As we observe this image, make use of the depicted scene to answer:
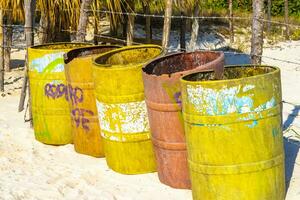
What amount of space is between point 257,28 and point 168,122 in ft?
5.51

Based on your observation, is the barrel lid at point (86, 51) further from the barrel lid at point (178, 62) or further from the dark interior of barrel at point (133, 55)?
the barrel lid at point (178, 62)

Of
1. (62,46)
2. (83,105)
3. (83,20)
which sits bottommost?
(83,105)

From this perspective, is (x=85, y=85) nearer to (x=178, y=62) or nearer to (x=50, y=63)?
(x=50, y=63)

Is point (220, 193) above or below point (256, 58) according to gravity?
below

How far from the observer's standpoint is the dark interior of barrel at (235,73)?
5.33 m

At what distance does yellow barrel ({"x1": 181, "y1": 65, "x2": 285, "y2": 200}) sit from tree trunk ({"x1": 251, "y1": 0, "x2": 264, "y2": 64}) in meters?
1.73

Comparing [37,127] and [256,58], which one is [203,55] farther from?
[37,127]

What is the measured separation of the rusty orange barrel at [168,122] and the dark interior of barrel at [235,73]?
0.07 metres

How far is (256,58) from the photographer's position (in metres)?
6.66

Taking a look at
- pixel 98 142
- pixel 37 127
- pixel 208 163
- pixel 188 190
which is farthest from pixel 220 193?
pixel 37 127

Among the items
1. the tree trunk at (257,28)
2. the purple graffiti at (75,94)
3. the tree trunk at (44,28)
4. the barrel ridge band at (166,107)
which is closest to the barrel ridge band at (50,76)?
the purple graffiti at (75,94)

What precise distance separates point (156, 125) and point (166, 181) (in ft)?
1.64

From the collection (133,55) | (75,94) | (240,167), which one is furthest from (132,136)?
(240,167)

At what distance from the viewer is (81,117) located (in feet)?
22.0
